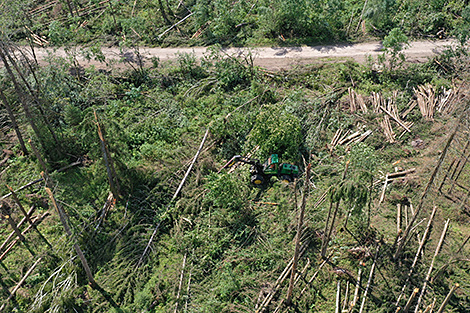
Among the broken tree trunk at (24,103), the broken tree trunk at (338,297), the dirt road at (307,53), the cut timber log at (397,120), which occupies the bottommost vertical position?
the broken tree trunk at (338,297)

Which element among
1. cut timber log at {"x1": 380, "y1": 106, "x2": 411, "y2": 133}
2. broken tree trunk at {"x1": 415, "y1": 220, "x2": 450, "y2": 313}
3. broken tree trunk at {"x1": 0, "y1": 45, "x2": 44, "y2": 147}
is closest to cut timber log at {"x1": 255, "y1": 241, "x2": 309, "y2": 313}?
broken tree trunk at {"x1": 415, "y1": 220, "x2": 450, "y2": 313}

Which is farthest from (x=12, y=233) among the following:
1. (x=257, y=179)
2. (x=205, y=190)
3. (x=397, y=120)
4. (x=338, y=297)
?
(x=397, y=120)

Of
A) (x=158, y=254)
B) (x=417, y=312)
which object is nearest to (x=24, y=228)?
(x=158, y=254)

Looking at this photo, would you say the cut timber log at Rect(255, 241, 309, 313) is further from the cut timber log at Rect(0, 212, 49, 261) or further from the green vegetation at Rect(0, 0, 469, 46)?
the green vegetation at Rect(0, 0, 469, 46)

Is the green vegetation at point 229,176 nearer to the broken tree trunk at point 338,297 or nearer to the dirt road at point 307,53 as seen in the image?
the broken tree trunk at point 338,297

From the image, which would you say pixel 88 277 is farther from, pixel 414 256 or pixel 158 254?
pixel 414 256

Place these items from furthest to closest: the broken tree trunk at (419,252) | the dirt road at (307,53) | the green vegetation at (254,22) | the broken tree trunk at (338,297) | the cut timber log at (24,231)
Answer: the green vegetation at (254,22) < the dirt road at (307,53) < the cut timber log at (24,231) < the broken tree trunk at (419,252) < the broken tree trunk at (338,297)

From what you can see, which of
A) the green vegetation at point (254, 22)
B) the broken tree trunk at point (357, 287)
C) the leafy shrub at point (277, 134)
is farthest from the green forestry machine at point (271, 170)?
the green vegetation at point (254, 22)
